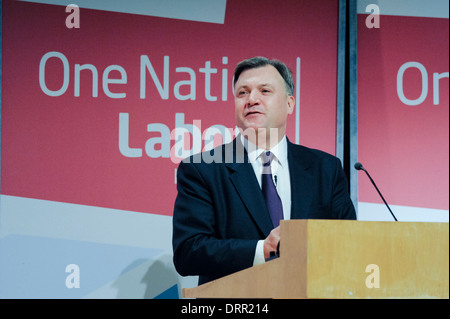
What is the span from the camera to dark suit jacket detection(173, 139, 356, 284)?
2297mm

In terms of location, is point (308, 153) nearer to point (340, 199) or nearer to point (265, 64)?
point (340, 199)

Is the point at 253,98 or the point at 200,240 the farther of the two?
the point at 253,98

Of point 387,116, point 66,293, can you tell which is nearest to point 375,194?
point 387,116

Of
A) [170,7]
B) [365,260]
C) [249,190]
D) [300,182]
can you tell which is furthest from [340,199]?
[170,7]

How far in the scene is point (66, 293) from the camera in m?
3.30

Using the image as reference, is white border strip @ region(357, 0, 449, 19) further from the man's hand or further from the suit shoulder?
the man's hand

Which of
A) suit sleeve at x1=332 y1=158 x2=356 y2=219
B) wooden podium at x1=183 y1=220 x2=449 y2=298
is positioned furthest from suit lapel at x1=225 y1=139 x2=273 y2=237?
wooden podium at x1=183 y1=220 x2=449 y2=298

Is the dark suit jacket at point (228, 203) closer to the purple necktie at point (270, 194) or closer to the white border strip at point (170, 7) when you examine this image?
the purple necktie at point (270, 194)

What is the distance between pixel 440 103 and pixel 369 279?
2.58 metres

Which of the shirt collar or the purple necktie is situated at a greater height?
the shirt collar

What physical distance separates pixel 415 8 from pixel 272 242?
254 centimetres

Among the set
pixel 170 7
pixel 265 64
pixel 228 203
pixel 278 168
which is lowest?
pixel 228 203

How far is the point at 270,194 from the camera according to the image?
8.27 feet
